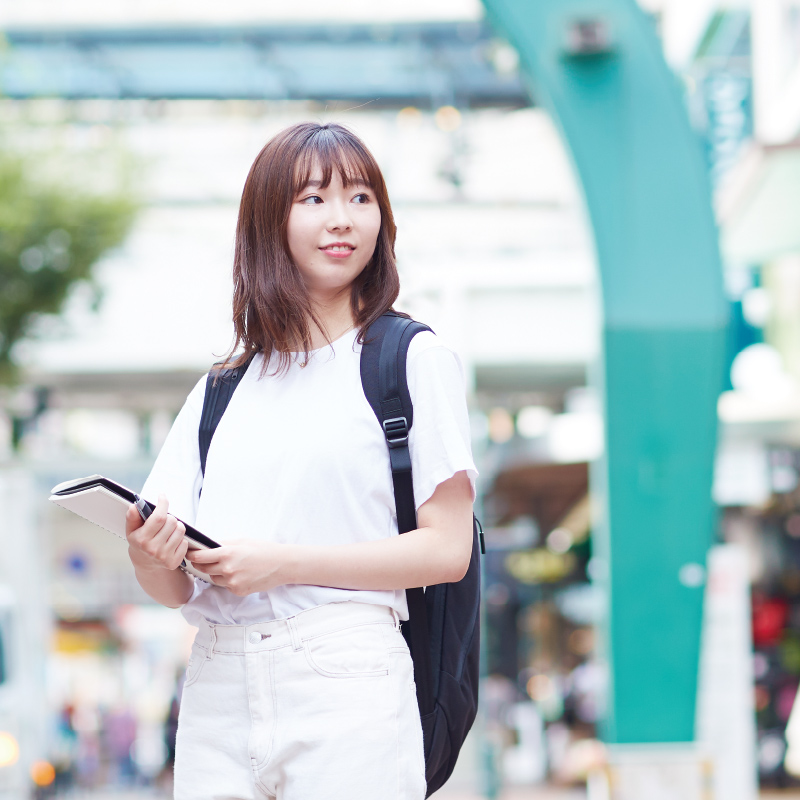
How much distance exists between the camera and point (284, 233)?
1.81 metres

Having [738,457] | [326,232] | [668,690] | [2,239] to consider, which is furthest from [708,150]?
[326,232]

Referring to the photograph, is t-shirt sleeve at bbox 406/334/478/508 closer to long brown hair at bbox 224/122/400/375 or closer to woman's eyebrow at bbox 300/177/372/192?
long brown hair at bbox 224/122/400/375

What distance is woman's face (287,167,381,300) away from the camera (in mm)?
1776

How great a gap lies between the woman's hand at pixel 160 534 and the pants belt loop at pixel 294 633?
18 centimetres

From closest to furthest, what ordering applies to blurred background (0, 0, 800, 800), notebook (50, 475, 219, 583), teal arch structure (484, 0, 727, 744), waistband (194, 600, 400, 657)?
notebook (50, 475, 219, 583) < waistband (194, 600, 400, 657) < teal arch structure (484, 0, 727, 744) < blurred background (0, 0, 800, 800)

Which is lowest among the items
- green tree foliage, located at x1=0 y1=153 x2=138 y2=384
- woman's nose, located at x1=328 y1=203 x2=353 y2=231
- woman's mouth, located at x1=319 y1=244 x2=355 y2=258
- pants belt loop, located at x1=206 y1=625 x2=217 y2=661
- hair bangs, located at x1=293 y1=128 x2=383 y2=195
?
pants belt loop, located at x1=206 y1=625 x2=217 y2=661

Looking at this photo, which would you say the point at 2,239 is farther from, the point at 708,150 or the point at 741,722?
the point at 741,722

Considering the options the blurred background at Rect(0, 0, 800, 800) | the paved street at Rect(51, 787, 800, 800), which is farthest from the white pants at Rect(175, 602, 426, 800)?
the paved street at Rect(51, 787, 800, 800)

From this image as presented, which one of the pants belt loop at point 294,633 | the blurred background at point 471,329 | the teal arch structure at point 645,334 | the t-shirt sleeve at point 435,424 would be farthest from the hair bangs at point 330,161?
the teal arch structure at point 645,334

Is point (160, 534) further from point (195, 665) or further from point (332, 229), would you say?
point (332, 229)

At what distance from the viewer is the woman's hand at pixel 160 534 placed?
5.12ft

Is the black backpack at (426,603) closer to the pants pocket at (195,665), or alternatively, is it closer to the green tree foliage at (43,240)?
the pants pocket at (195,665)

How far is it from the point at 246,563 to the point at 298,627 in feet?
0.43

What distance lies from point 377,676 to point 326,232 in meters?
Answer: 0.68
